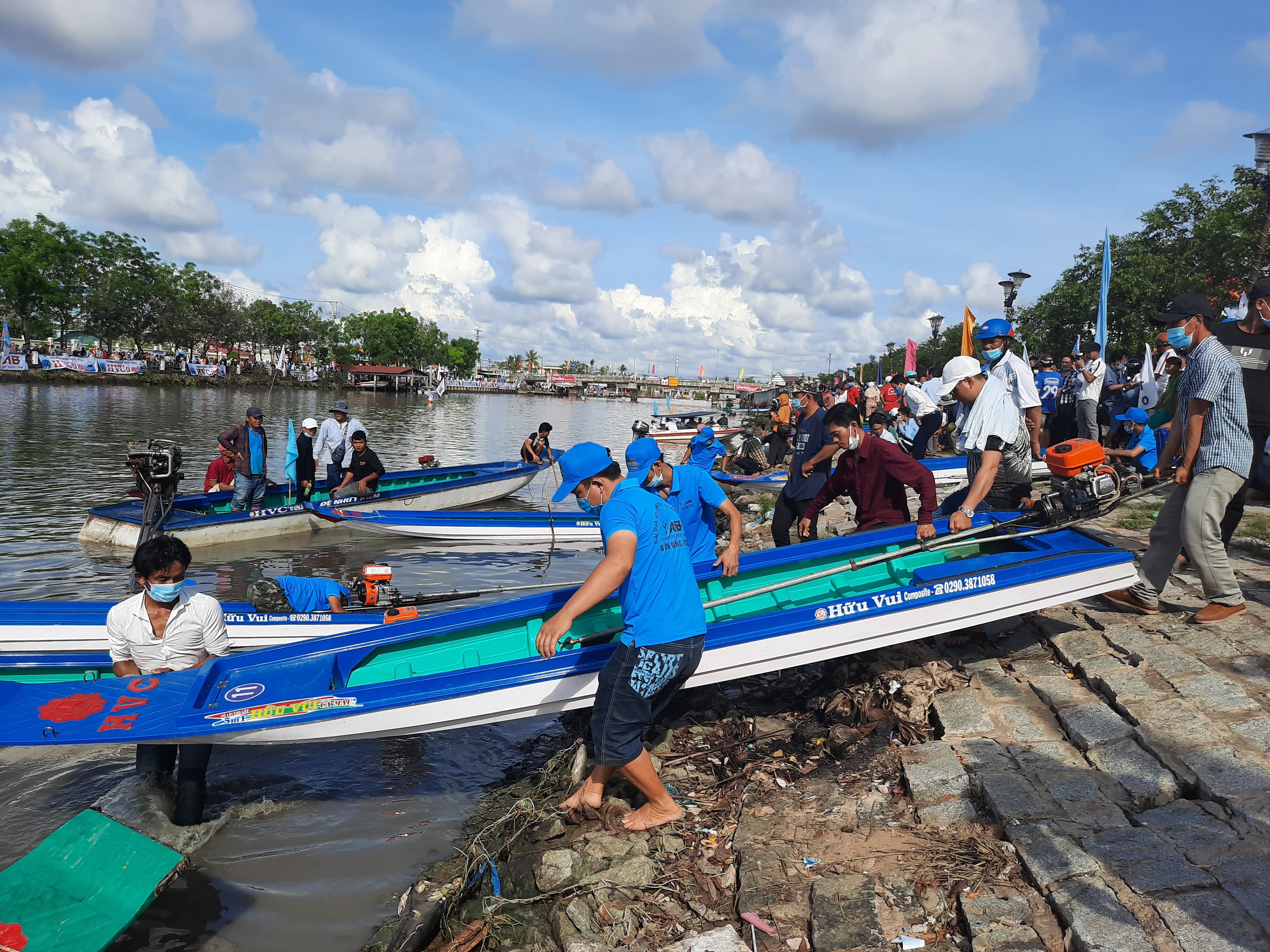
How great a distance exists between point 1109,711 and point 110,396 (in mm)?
55037

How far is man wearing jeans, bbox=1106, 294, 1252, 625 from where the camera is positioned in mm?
4961

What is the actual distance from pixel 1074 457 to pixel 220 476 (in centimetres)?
1341

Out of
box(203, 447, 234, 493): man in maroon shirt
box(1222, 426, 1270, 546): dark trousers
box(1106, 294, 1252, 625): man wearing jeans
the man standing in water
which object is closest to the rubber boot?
the man standing in water

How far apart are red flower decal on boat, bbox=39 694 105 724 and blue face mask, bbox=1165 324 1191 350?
7236mm

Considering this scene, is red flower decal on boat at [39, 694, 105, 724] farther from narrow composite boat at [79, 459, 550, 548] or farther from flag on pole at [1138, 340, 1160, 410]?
flag on pole at [1138, 340, 1160, 410]

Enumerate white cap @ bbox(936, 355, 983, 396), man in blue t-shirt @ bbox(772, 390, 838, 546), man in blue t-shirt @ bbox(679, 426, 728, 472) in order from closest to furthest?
white cap @ bbox(936, 355, 983, 396) < man in blue t-shirt @ bbox(772, 390, 838, 546) < man in blue t-shirt @ bbox(679, 426, 728, 472)

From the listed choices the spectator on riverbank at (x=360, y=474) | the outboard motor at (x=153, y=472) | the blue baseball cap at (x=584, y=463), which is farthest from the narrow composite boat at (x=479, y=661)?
the spectator on riverbank at (x=360, y=474)

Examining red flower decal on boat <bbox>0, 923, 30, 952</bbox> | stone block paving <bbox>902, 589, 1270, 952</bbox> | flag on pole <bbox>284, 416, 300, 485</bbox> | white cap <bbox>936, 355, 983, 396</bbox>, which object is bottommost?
red flower decal on boat <bbox>0, 923, 30, 952</bbox>

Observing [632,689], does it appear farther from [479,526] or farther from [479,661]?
[479,526]

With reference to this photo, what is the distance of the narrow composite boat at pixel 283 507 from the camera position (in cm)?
1203

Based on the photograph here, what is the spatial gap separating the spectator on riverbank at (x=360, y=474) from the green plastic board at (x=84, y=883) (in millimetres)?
10311

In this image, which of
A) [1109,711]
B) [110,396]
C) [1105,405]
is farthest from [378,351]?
[1109,711]

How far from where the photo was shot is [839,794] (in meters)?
4.18

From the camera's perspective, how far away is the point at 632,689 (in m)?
3.76
